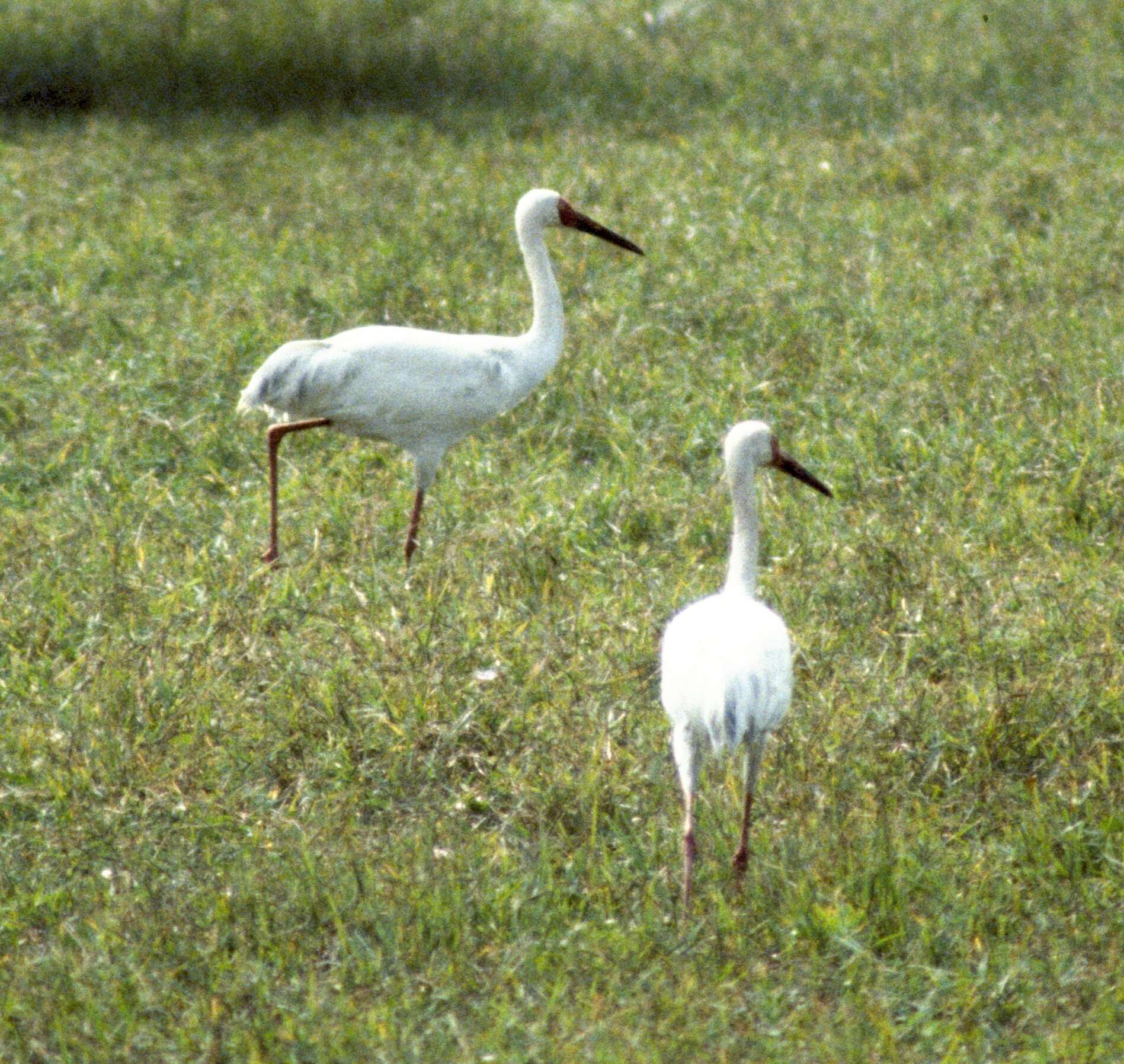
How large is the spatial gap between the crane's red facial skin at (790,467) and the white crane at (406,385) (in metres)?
1.43

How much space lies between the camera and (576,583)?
572 centimetres

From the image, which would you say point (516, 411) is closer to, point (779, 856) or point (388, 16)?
→ point (779, 856)

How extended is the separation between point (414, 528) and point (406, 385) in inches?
17.2

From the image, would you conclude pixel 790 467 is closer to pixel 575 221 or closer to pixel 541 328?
pixel 541 328

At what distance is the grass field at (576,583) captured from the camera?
12.4ft

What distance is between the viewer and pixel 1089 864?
13.7 feet

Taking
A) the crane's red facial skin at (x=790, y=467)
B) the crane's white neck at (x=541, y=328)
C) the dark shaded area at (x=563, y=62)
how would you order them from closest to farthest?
the crane's red facial skin at (x=790, y=467) → the crane's white neck at (x=541, y=328) → the dark shaded area at (x=563, y=62)

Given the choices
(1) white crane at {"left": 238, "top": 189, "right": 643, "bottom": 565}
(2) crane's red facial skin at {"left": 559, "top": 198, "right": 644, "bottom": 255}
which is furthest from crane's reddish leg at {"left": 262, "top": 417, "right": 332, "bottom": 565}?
(2) crane's red facial skin at {"left": 559, "top": 198, "right": 644, "bottom": 255}

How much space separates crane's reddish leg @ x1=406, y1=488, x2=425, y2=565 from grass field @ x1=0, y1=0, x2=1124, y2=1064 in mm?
75

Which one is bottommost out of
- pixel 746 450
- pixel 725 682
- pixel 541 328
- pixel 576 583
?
pixel 576 583

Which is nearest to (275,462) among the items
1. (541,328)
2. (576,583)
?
(541,328)

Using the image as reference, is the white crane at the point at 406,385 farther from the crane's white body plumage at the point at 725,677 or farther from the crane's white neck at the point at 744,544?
the crane's white body plumage at the point at 725,677

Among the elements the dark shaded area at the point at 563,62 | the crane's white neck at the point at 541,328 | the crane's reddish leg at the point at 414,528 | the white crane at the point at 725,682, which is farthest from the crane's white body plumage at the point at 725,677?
the dark shaded area at the point at 563,62

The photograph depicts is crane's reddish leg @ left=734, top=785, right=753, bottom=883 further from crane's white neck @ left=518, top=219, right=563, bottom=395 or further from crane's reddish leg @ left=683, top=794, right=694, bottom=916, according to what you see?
crane's white neck @ left=518, top=219, right=563, bottom=395
